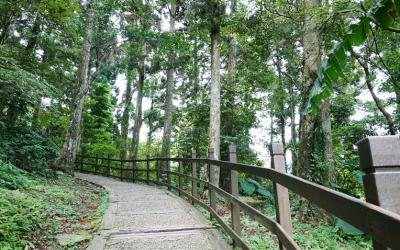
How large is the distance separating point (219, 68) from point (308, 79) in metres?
3.82

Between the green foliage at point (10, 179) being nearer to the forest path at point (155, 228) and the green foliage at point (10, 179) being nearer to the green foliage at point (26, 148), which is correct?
the green foliage at point (26, 148)

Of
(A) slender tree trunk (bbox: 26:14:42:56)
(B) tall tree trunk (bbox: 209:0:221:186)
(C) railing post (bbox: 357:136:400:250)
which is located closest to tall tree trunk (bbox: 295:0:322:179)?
(B) tall tree trunk (bbox: 209:0:221:186)

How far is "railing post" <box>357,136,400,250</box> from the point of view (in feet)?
4.05

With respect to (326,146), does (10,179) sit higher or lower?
lower

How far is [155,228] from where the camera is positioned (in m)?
5.58

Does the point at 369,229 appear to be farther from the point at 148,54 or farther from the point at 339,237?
the point at 148,54

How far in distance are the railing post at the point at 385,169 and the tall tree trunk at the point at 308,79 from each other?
6.62m

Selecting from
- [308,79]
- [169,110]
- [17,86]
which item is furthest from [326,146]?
[169,110]

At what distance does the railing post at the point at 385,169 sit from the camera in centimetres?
123

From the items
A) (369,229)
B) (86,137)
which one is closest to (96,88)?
(86,137)

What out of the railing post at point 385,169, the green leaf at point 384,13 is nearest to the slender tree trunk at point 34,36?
the green leaf at point 384,13

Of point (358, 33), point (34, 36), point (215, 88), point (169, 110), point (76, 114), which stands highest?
point (34, 36)

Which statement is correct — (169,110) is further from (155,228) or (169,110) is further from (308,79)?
(155,228)

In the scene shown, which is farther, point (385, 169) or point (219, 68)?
point (219, 68)
